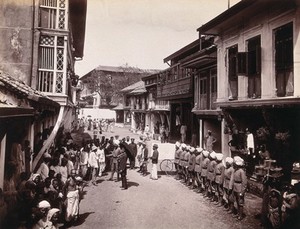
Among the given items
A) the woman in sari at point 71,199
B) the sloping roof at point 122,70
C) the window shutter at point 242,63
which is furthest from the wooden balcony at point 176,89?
the sloping roof at point 122,70

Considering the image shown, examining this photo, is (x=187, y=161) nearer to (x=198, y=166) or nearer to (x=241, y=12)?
(x=198, y=166)

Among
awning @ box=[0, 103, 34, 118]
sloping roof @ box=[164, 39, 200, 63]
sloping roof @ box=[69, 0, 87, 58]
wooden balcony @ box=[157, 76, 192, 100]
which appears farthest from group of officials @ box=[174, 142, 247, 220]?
sloping roof @ box=[164, 39, 200, 63]

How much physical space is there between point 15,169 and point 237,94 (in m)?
9.58

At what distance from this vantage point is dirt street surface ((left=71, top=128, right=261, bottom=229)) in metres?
7.36

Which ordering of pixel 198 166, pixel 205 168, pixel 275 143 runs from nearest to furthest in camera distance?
pixel 275 143
pixel 205 168
pixel 198 166

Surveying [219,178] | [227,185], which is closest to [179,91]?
[219,178]

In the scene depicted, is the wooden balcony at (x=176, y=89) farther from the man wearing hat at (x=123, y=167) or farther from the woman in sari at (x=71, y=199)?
the woman in sari at (x=71, y=199)

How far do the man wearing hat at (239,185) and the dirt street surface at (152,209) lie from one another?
35 cm

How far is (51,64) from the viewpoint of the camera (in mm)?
12344

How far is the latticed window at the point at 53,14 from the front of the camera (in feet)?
40.3

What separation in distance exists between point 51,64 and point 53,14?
227 cm

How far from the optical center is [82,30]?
22.0 metres

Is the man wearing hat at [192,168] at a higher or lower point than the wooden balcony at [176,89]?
lower

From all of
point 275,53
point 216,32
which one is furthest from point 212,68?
point 275,53
